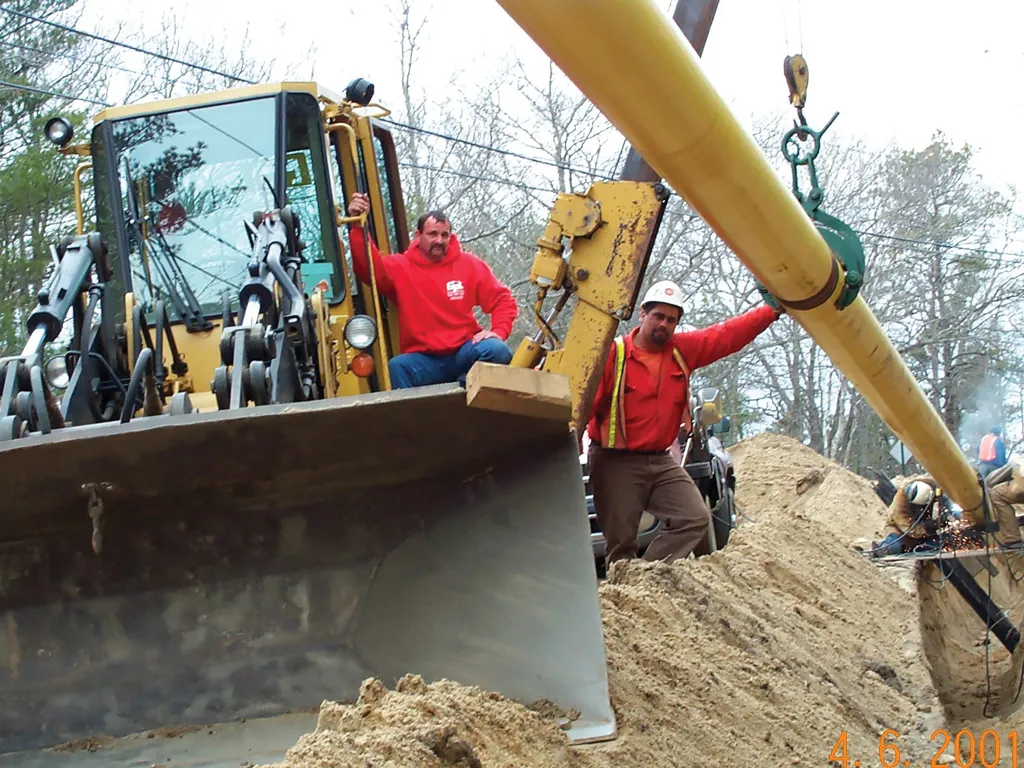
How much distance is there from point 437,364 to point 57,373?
1.85 m

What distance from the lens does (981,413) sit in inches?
1451

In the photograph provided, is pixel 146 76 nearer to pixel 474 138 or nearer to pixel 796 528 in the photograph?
pixel 474 138

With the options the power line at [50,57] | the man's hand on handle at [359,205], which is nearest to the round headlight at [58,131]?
the man's hand on handle at [359,205]

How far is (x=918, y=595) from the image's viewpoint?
942 centimetres

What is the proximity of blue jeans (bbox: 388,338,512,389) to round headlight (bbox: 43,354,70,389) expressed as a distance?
1593mm

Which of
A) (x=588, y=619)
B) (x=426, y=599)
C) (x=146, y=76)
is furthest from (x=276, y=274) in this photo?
(x=146, y=76)

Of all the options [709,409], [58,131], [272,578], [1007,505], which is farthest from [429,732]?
[709,409]

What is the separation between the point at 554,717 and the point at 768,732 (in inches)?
53.2

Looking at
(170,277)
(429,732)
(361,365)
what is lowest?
(429,732)

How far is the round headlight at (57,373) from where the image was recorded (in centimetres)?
588

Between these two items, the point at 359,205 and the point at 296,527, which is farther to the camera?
the point at 359,205

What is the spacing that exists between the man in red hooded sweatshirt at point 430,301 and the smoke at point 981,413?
102ft

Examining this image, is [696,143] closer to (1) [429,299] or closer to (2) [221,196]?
(1) [429,299]

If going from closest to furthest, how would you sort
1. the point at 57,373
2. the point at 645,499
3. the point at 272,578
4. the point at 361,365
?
the point at 272,578, the point at 57,373, the point at 361,365, the point at 645,499
